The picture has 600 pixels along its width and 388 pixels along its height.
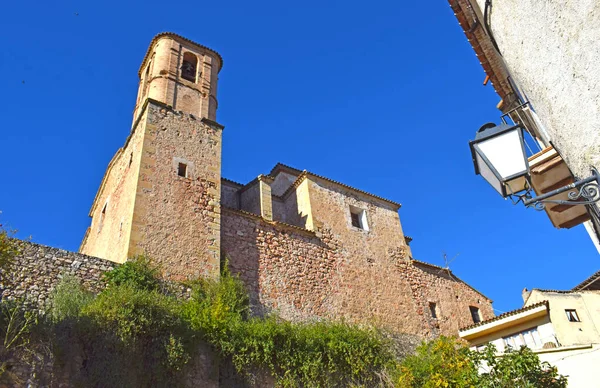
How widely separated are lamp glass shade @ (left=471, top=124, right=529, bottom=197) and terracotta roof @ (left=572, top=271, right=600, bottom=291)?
15497mm

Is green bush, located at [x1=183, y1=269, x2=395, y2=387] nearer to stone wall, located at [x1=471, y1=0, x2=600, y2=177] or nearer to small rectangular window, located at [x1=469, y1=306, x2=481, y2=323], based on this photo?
small rectangular window, located at [x1=469, y1=306, x2=481, y2=323]

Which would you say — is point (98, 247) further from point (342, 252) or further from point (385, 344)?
point (385, 344)

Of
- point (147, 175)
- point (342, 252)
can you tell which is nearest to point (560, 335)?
point (342, 252)

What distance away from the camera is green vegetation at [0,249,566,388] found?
29.5ft

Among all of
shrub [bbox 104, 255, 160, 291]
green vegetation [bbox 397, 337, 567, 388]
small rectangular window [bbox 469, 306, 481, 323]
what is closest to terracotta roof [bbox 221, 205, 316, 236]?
shrub [bbox 104, 255, 160, 291]

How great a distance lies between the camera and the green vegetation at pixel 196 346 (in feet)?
29.5

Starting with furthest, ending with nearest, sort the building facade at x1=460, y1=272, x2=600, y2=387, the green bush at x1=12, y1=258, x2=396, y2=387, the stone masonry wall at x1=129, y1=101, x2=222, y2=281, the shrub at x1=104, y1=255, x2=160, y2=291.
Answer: the building facade at x1=460, y1=272, x2=600, y2=387
the stone masonry wall at x1=129, y1=101, x2=222, y2=281
the shrub at x1=104, y1=255, x2=160, y2=291
the green bush at x1=12, y1=258, x2=396, y2=387

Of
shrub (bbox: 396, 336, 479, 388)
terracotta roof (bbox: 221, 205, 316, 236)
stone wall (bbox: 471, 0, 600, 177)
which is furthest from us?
terracotta roof (bbox: 221, 205, 316, 236)

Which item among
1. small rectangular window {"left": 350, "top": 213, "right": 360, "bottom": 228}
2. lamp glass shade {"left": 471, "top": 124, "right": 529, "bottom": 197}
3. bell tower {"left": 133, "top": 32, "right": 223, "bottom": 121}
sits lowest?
lamp glass shade {"left": 471, "top": 124, "right": 529, "bottom": 197}

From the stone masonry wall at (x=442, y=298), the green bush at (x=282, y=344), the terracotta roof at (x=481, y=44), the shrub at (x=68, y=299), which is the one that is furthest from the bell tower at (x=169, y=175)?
the stone masonry wall at (x=442, y=298)

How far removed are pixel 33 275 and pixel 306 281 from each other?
26.9 ft

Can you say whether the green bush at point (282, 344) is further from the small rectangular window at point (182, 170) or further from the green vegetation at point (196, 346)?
the small rectangular window at point (182, 170)

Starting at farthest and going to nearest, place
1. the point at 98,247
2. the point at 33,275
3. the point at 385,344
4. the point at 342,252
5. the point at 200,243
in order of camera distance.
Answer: the point at 342,252 → the point at 98,247 → the point at 385,344 → the point at 200,243 → the point at 33,275

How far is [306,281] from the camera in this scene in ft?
53.5
